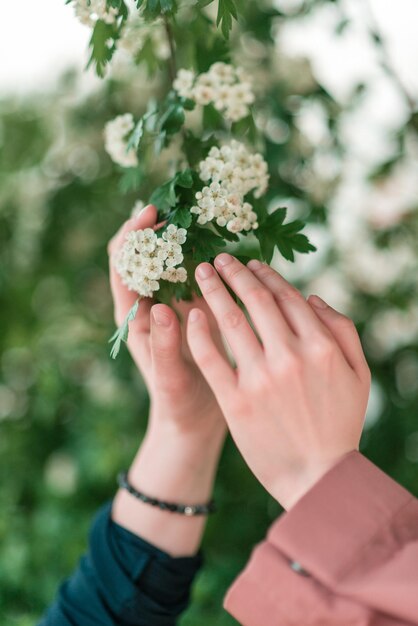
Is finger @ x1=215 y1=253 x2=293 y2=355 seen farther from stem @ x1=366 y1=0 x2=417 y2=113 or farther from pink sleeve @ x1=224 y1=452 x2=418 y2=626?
stem @ x1=366 y1=0 x2=417 y2=113

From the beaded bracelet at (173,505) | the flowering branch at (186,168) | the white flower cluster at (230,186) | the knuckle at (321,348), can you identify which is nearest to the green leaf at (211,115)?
the flowering branch at (186,168)

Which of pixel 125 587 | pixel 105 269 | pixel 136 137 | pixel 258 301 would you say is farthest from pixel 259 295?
pixel 105 269

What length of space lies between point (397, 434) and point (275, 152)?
0.85m

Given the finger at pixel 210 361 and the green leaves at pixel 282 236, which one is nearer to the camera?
the finger at pixel 210 361

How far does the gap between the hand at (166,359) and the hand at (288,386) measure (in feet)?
0.38

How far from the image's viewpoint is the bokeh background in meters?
1.53

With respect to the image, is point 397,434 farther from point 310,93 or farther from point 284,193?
point 310,93

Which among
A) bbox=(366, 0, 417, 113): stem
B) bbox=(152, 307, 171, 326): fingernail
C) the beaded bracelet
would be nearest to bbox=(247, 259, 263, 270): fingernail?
bbox=(152, 307, 171, 326): fingernail

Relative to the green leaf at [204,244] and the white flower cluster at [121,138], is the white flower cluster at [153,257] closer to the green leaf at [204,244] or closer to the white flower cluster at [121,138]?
the green leaf at [204,244]

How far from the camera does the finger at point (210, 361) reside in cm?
68

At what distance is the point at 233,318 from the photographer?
68cm

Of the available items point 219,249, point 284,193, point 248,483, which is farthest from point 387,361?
point 219,249

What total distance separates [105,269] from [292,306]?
52.7 inches

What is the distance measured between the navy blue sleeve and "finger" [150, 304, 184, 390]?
306 mm
